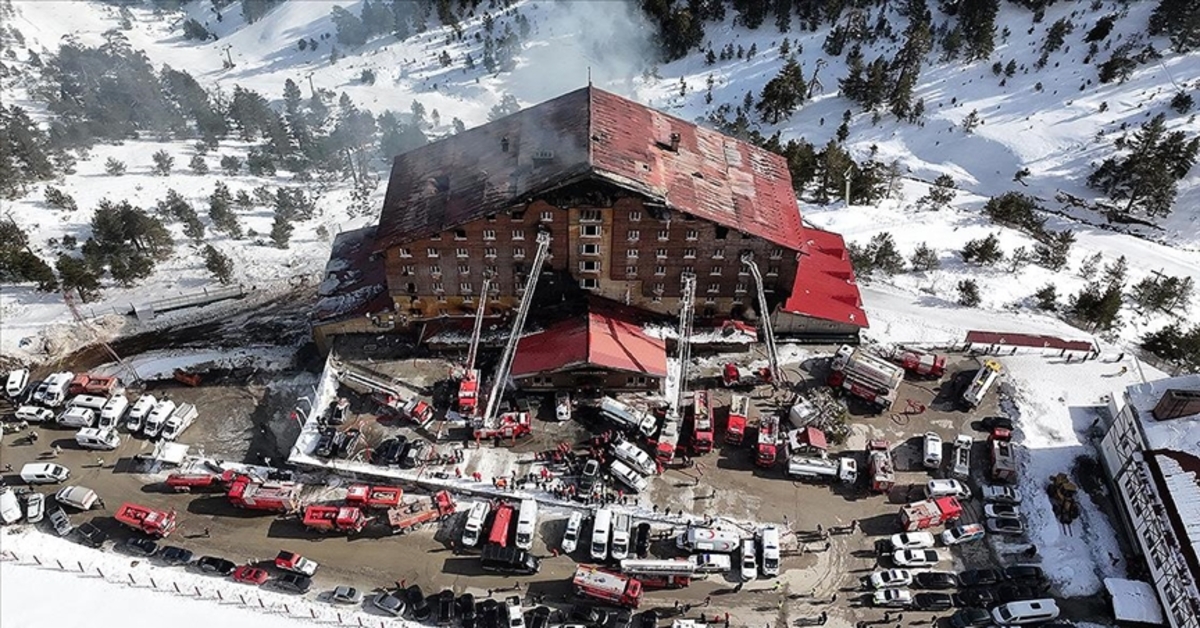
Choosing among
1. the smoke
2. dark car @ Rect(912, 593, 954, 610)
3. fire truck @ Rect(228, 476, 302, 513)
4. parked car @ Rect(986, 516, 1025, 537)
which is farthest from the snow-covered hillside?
fire truck @ Rect(228, 476, 302, 513)

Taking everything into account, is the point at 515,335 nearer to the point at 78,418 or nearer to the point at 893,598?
the point at 893,598

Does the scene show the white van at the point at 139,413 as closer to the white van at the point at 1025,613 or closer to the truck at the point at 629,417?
the truck at the point at 629,417

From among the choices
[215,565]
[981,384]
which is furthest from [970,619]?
[215,565]

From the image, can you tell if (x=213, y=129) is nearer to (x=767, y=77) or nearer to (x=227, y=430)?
(x=227, y=430)

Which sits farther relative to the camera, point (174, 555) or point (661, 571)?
point (174, 555)

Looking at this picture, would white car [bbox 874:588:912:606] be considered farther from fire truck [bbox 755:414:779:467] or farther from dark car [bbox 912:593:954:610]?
fire truck [bbox 755:414:779:467]
